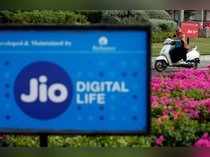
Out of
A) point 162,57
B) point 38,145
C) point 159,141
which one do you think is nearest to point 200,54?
point 162,57

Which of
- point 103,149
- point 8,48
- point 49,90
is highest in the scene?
point 8,48

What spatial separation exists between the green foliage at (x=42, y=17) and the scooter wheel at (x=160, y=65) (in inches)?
11.7

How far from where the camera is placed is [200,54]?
1.99 m

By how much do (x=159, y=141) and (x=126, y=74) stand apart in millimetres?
390

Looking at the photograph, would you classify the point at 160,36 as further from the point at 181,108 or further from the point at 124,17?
the point at 181,108

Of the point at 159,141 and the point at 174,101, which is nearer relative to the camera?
the point at 159,141

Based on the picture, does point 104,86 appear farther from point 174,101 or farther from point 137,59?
point 174,101

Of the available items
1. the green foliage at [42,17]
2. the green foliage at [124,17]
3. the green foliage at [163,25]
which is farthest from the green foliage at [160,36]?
the green foliage at [42,17]

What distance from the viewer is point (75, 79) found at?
1693mm

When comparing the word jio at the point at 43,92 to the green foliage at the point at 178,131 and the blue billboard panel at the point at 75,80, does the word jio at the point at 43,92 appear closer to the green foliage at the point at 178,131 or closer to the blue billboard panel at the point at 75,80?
the blue billboard panel at the point at 75,80

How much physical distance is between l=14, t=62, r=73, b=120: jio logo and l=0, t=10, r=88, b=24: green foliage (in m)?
0.13

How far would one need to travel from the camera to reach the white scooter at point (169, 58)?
75.4 inches

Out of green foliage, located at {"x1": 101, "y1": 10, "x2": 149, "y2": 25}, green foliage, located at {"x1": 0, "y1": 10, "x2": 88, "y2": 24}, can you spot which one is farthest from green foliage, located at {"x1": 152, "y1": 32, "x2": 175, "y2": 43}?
green foliage, located at {"x1": 0, "y1": 10, "x2": 88, "y2": 24}

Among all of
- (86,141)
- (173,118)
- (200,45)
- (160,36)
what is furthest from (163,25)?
(86,141)
